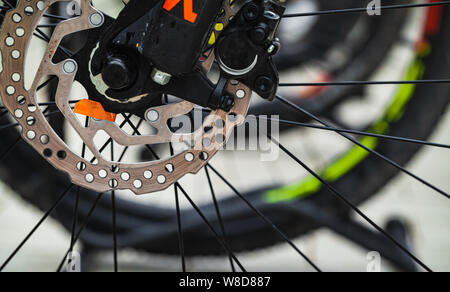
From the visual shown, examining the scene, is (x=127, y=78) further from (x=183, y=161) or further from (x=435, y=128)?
(x=435, y=128)

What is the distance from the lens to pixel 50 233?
153 cm

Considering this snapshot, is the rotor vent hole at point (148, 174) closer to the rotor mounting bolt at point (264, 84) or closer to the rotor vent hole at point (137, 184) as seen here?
the rotor vent hole at point (137, 184)

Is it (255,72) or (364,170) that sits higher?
(364,170)

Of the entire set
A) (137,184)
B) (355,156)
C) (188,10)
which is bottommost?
(137,184)

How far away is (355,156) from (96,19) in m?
0.82

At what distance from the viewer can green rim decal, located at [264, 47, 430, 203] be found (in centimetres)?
134

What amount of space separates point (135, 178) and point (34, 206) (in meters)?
0.65

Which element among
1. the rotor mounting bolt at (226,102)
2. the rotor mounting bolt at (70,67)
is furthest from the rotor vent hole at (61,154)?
the rotor mounting bolt at (226,102)

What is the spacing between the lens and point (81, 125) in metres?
0.73

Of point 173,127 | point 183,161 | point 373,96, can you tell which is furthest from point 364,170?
point 373,96

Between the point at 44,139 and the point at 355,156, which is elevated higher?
the point at 355,156

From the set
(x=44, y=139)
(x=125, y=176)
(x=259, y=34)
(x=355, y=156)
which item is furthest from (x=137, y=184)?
(x=355, y=156)

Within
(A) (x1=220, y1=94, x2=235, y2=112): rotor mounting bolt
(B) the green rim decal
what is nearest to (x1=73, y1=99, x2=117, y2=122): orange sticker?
(A) (x1=220, y1=94, x2=235, y2=112): rotor mounting bolt

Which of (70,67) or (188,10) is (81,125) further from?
(188,10)
